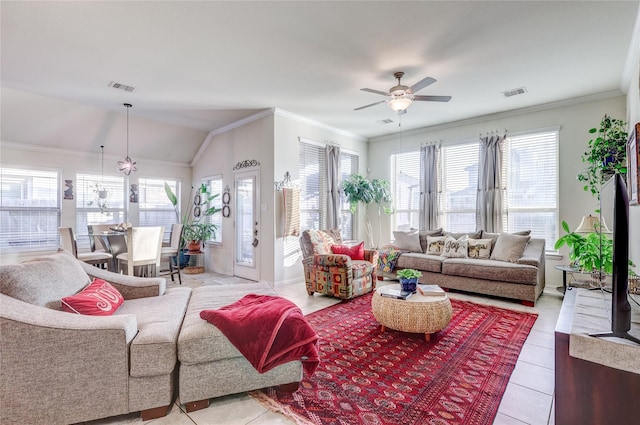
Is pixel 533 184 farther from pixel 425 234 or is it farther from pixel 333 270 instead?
pixel 333 270

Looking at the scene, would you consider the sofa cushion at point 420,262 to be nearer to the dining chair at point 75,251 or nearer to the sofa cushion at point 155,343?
the sofa cushion at point 155,343

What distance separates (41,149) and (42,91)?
1.69 m

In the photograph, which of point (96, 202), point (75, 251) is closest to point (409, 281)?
point (75, 251)

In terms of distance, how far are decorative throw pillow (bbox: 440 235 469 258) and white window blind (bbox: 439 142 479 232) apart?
80 cm

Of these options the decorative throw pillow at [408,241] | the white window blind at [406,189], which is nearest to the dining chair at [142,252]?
the decorative throw pillow at [408,241]

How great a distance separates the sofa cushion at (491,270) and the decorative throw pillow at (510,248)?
14cm

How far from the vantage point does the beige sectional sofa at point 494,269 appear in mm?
3973

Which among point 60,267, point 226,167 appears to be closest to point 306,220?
point 226,167

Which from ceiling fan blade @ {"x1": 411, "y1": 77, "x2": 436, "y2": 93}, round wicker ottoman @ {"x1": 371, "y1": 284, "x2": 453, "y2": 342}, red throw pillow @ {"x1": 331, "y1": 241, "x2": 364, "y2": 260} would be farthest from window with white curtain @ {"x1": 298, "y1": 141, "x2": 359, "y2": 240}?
round wicker ottoman @ {"x1": 371, "y1": 284, "x2": 453, "y2": 342}

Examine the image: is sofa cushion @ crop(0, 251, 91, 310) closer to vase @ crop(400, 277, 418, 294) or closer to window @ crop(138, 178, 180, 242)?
vase @ crop(400, 277, 418, 294)

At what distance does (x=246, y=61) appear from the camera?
11.3ft

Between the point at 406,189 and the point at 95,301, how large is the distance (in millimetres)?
5781

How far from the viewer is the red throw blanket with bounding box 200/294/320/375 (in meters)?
1.84

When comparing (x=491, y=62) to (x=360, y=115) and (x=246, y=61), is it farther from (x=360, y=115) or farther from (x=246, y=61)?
(x=246, y=61)
